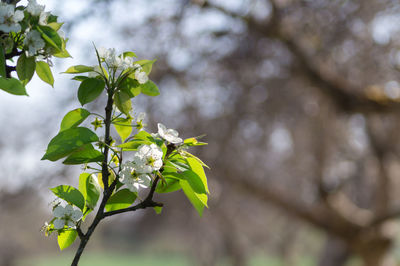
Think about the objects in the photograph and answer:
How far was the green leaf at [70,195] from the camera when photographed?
2.59ft

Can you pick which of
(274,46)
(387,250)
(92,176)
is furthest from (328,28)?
(92,176)

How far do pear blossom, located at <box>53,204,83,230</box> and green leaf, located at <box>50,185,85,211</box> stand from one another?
0.01 m

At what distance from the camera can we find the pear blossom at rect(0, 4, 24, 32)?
0.74 meters

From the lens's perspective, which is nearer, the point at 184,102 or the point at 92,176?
the point at 92,176

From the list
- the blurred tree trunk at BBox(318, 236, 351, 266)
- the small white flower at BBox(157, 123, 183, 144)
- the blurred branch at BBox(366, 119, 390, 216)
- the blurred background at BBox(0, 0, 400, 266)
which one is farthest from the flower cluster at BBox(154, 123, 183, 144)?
the blurred tree trunk at BBox(318, 236, 351, 266)

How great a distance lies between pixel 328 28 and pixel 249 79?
3.88ft

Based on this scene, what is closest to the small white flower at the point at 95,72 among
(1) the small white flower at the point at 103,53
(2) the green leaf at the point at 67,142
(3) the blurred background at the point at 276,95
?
(1) the small white flower at the point at 103,53

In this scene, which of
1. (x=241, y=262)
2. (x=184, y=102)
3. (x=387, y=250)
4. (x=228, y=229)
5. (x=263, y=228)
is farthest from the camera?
(x=263, y=228)

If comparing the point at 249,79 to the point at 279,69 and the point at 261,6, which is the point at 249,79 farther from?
the point at 261,6

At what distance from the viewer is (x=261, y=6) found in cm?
557

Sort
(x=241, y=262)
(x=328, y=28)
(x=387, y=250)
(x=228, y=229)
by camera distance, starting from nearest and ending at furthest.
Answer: (x=328, y=28), (x=387, y=250), (x=228, y=229), (x=241, y=262)

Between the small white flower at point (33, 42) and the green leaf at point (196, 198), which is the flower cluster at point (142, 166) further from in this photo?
the small white flower at point (33, 42)

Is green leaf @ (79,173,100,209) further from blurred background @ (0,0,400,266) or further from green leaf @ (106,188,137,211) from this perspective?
blurred background @ (0,0,400,266)

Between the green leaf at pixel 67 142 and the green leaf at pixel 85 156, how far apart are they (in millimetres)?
13
